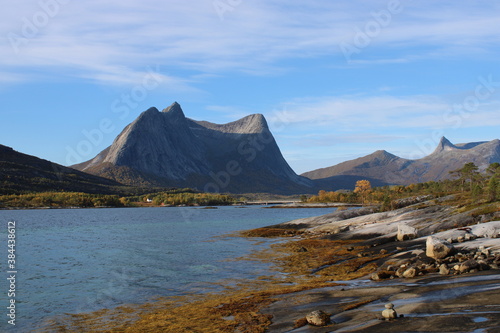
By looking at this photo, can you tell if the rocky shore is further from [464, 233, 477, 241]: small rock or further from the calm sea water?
the calm sea water

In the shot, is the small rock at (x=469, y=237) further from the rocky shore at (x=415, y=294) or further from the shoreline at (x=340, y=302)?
the shoreline at (x=340, y=302)

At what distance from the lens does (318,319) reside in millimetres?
19234

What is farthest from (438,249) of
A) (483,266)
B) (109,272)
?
(109,272)

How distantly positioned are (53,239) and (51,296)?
48.3 m

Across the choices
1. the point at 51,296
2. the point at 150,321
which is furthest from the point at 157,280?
the point at 150,321

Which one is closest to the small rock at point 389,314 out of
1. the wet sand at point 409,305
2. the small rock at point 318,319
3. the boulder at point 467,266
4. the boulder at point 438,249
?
the wet sand at point 409,305

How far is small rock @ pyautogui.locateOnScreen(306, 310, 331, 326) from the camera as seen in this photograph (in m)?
19.1

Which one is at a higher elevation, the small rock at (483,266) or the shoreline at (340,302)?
the small rock at (483,266)

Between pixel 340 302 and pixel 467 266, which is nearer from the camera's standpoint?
pixel 340 302

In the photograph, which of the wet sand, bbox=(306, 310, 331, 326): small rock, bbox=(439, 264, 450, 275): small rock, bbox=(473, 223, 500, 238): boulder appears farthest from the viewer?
bbox=(473, 223, 500, 238): boulder

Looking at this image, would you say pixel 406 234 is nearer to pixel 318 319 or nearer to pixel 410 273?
pixel 410 273

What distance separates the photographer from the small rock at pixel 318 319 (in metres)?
19.1

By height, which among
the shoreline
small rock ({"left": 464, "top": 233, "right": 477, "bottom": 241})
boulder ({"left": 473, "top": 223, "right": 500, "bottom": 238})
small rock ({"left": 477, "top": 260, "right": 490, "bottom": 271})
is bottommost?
the shoreline

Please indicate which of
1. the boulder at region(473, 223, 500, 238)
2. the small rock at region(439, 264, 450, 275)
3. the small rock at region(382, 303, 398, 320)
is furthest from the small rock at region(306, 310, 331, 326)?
the boulder at region(473, 223, 500, 238)
